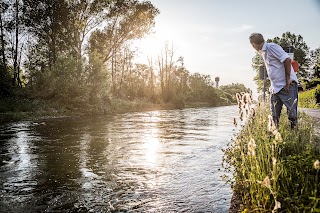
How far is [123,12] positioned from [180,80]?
3173cm

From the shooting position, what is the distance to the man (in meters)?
5.80

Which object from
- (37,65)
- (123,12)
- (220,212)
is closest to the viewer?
(220,212)

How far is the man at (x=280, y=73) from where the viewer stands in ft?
19.0

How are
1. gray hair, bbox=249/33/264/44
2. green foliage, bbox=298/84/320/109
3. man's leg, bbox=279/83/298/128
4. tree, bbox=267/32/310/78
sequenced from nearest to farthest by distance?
man's leg, bbox=279/83/298/128
gray hair, bbox=249/33/264/44
green foliage, bbox=298/84/320/109
tree, bbox=267/32/310/78

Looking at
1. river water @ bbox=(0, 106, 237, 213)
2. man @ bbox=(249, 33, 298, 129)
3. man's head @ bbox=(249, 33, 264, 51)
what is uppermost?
man's head @ bbox=(249, 33, 264, 51)

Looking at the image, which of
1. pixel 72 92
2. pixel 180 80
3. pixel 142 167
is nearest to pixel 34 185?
pixel 142 167

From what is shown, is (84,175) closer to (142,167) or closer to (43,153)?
(142,167)

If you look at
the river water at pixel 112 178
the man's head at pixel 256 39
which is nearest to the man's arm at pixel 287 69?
the man's head at pixel 256 39

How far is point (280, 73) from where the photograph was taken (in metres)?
5.96

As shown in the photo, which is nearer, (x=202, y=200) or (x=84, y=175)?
(x=202, y=200)

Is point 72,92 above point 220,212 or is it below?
above

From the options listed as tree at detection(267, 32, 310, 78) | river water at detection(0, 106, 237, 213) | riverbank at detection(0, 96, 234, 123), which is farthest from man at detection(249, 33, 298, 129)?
tree at detection(267, 32, 310, 78)

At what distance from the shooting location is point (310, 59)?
74875 millimetres

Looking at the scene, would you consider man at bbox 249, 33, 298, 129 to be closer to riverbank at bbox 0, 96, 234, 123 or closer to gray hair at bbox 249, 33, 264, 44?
gray hair at bbox 249, 33, 264, 44
